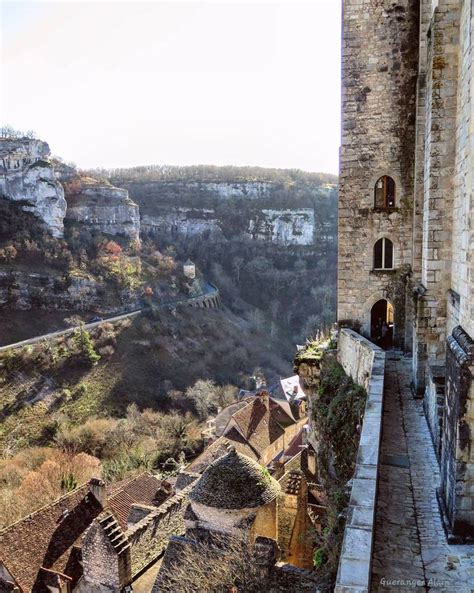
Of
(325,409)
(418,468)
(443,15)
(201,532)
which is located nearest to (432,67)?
(443,15)

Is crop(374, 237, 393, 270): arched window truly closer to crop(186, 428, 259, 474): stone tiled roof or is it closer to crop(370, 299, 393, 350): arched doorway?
crop(370, 299, 393, 350): arched doorway

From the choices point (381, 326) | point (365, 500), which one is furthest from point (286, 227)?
point (365, 500)

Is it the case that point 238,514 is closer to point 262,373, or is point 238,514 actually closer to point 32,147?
point 262,373

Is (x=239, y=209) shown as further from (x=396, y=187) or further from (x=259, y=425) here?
(x=396, y=187)

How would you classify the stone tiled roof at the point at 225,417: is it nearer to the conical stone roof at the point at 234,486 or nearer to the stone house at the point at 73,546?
the stone house at the point at 73,546

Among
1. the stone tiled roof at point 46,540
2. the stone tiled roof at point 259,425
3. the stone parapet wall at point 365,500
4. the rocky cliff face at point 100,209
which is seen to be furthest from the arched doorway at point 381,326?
the rocky cliff face at point 100,209

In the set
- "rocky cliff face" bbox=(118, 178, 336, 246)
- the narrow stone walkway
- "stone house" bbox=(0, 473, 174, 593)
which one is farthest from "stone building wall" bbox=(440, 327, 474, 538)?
"rocky cliff face" bbox=(118, 178, 336, 246)
